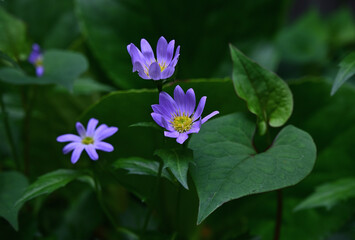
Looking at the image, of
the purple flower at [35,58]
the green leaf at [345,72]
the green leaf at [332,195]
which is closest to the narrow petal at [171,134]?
the green leaf at [345,72]

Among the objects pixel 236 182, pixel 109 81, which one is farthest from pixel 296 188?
pixel 109 81

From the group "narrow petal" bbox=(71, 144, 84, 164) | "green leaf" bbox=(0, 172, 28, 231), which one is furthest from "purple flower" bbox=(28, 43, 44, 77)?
"narrow petal" bbox=(71, 144, 84, 164)

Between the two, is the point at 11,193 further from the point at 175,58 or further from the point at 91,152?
the point at 175,58

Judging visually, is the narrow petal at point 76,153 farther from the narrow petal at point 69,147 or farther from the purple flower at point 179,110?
the purple flower at point 179,110

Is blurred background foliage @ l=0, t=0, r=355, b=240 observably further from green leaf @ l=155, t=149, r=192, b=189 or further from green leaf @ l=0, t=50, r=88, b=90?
green leaf @ l=155, t=149, r=192, b=189

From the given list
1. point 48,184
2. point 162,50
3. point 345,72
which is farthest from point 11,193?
point 345,72

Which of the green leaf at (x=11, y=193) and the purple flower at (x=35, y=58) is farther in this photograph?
the purple flower at (x=35, y=58)
